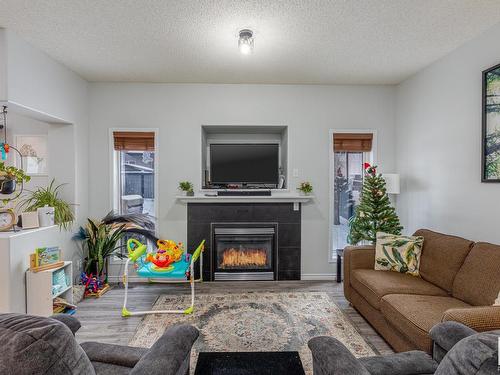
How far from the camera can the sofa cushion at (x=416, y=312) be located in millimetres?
1891

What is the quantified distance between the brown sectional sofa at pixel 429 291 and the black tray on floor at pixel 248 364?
93 cm

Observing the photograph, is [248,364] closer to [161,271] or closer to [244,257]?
[161,271]

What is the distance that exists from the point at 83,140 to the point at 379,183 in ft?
12.9

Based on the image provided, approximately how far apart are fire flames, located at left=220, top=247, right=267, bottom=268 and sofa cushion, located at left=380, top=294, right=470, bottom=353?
6.38 ft

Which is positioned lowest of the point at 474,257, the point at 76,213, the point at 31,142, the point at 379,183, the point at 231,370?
the point at 231,370

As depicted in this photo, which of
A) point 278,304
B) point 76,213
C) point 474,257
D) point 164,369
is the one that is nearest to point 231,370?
point 164,369

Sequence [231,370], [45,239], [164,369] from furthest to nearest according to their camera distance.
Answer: [45,239] → [231,370] → [164,369]

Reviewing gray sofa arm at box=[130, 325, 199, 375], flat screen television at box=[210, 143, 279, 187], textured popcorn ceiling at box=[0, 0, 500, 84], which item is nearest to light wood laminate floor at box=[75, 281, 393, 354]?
gray sofa arm at box=[130, 325, 199, 375]

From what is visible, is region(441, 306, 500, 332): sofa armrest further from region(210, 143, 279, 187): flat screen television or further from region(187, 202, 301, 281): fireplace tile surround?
region(210, 143, 279, 187): flat screen television

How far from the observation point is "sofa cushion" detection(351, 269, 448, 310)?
248 cm

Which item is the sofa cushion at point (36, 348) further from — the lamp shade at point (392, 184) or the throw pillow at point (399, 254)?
the lamp shade at point (392, 184)

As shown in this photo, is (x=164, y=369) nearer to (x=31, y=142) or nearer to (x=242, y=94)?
(x=242, y=94)

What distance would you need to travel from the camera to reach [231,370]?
5.17 feet

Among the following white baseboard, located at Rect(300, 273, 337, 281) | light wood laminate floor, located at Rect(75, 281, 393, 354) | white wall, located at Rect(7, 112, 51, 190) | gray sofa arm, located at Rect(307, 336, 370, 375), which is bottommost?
light wood laminate floor, located at Rect(75, 281, 393, 354)
